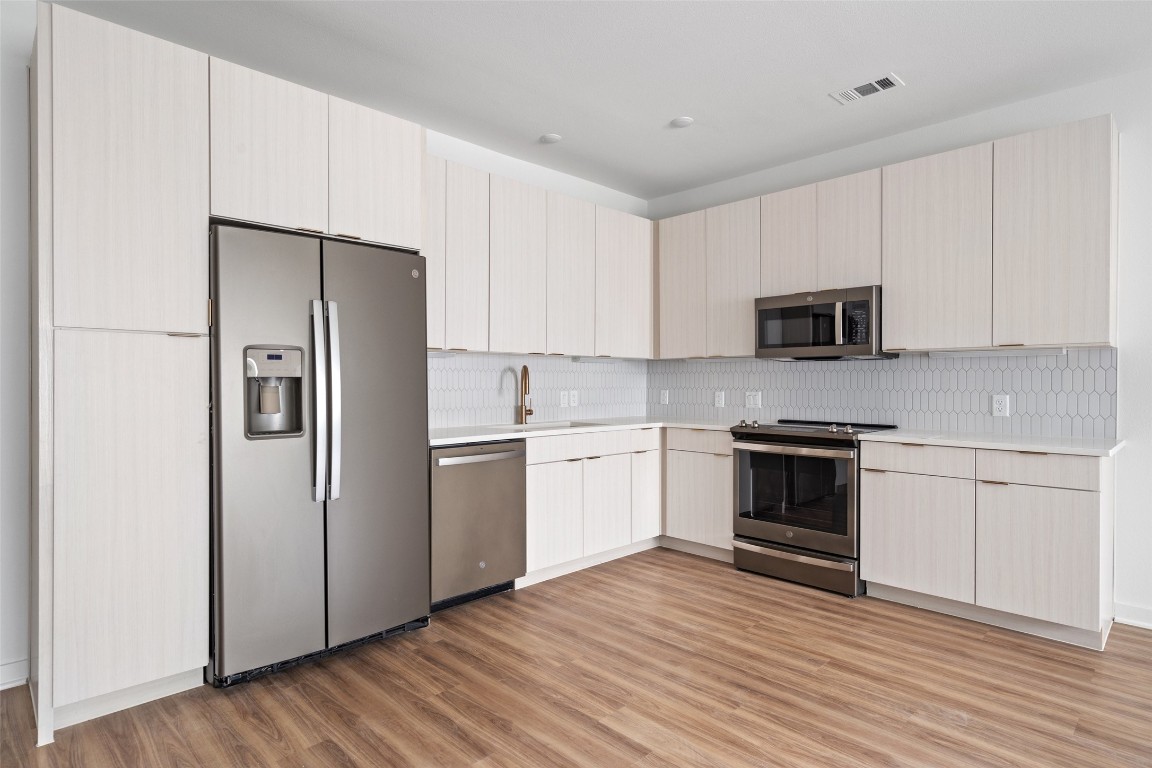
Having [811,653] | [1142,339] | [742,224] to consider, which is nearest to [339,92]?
[742,224]

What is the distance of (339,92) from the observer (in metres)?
3.48

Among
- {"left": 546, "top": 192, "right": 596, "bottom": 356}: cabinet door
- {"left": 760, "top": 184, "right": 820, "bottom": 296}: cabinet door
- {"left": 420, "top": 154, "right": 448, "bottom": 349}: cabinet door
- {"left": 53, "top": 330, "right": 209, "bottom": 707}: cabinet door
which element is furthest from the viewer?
{"left": 546, "top": 192, "right": 596, "bottom": 356}: cabinet door

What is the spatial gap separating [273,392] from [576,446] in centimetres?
190

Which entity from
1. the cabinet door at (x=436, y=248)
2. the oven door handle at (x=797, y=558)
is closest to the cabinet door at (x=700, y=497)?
the oven door handle at (x=797, y=558)

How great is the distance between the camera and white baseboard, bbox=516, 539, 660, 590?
12.6 feet

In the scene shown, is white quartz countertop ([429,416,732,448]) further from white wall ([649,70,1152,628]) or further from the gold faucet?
white wall ([649,70,1152,628])

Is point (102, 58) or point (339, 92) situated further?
point (339, 92)

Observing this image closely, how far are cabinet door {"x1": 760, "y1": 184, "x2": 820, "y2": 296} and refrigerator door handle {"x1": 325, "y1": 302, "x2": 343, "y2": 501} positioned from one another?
2.78m

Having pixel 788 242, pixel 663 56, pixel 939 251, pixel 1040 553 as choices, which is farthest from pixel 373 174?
pixel 1040 553

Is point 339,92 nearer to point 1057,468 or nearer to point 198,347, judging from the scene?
point 198,347

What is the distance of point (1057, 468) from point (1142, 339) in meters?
0.90

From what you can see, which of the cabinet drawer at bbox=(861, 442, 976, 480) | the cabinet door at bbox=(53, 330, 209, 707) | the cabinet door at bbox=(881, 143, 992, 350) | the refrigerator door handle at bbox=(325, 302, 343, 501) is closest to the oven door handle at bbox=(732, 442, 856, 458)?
the cabinet drawer at bbox=(861, 442, 976, 480)

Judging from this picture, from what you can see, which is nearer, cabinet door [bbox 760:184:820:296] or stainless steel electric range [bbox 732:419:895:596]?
stainless steel electric range [bbox 732:419:895:596]

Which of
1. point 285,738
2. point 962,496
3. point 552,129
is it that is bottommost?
point 285,738
